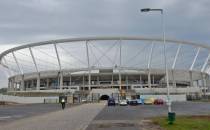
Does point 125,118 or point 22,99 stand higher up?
point 22,99

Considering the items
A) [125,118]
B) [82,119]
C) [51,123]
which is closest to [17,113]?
[82,119]

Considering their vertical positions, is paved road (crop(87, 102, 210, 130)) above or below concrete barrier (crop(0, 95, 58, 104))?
below

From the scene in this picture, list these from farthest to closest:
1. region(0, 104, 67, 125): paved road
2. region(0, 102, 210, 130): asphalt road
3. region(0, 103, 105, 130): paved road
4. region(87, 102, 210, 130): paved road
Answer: region(0, 104, 67, 125): paved road, region(0, 102, 210, 130): asphalt road, region(87, 102, 210, 130): paved road, region(0, 103, 105, 130): paved road

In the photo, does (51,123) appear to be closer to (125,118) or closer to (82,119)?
(82,119)

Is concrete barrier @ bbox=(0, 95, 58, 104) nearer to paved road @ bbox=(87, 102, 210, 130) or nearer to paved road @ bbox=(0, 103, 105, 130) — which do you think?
paved road @ bbox=(87, 102, 210, 130)

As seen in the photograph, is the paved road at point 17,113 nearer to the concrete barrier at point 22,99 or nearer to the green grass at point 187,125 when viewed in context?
the green grass at point 187,125

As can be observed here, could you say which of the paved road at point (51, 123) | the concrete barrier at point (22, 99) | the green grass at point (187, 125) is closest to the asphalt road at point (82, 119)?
the paved road at point (51, 123)

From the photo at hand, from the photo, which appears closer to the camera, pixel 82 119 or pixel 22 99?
pixel 82 119

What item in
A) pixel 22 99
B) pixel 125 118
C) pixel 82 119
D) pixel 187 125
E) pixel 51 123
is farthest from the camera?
pixel 22 99

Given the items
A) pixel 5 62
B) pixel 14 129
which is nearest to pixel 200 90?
pixel 5 62

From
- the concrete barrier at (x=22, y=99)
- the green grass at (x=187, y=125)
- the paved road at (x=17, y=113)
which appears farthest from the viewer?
the concrete barrier at (x=22, y=99)

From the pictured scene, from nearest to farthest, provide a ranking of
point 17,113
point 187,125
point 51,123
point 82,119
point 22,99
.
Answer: point 187,125
point 51,123
point 82,119
point 17,113
point 22,99

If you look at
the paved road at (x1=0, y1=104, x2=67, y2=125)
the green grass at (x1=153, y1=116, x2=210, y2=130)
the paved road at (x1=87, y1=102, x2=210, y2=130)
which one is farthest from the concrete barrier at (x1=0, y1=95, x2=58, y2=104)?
the green grass at (x1=153, y1=116, x2=210, y2=130)

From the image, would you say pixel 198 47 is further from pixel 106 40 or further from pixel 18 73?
pixel 18 73
